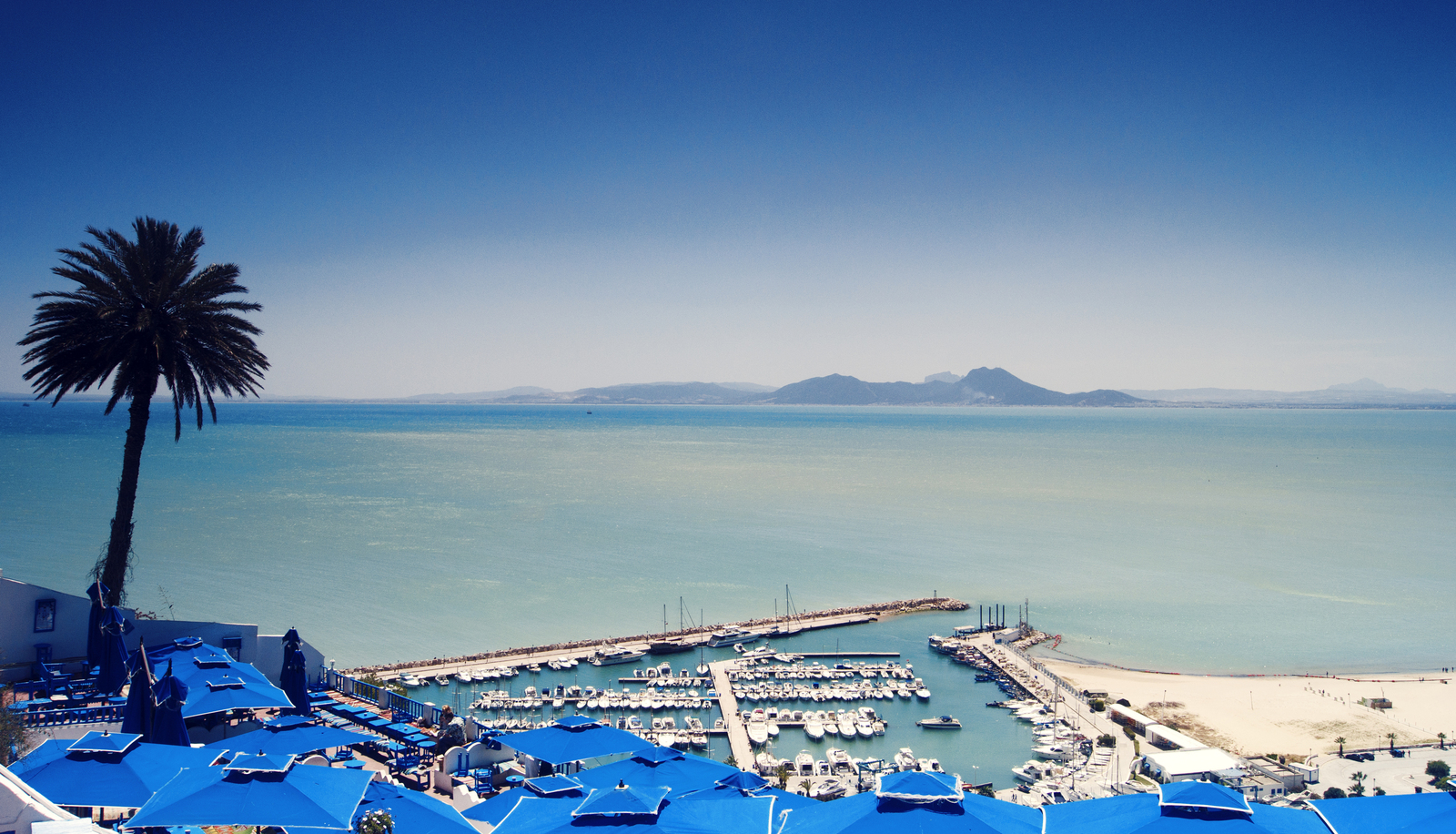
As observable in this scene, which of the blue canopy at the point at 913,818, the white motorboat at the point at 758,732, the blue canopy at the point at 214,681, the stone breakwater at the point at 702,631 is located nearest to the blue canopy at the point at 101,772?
the blue canopy at the point at 214,681

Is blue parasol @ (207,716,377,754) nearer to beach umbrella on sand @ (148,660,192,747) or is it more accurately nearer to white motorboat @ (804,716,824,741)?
beach umbrella on sand @ (148,660,192,747)

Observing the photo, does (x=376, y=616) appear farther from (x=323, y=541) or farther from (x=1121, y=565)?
(x=1121, y=565)

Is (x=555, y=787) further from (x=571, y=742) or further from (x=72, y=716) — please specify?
(x=72, y=716)

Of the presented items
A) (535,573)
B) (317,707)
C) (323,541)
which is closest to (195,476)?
(323,541)

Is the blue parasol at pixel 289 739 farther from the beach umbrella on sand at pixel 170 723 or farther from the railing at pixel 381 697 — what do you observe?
the railing at pixel 381 697

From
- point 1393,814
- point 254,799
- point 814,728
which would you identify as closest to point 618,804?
point 254,799

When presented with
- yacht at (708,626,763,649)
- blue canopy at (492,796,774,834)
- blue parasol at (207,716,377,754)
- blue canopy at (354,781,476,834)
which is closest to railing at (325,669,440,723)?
blue parasol at (207,716,377,754)
